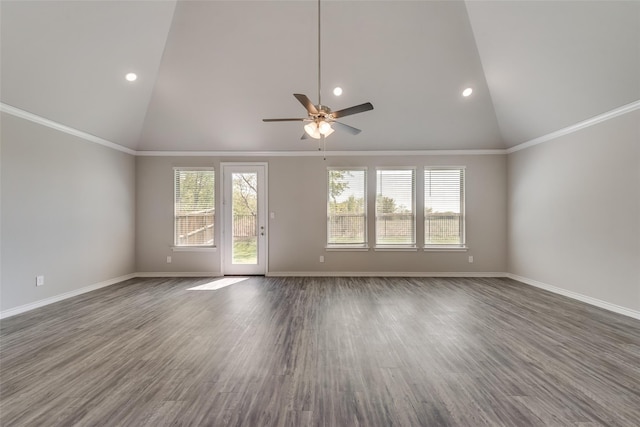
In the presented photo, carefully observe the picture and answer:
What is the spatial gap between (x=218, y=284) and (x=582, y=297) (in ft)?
20.2

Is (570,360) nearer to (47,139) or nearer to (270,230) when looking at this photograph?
(270,230)

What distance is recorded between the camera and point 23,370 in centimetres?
237

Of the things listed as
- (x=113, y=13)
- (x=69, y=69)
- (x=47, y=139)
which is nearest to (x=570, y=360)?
(x=113, y=13)

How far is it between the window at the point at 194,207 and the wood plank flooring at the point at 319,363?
189cm

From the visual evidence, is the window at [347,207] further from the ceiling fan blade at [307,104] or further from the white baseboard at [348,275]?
the ceiling fan blade at [307,104]

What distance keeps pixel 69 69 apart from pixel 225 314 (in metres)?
3.89

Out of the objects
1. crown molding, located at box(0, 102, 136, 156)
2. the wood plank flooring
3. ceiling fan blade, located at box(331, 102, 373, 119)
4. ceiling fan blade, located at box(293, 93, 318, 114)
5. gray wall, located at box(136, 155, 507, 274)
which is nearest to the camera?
the wood plank flooring

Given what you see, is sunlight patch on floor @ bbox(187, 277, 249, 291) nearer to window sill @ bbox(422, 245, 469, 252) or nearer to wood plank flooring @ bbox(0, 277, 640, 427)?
wood plank flooring @ bbox(0, 277, 640, 427)

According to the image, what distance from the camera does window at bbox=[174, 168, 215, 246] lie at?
598cm

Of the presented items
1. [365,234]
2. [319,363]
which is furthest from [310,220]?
[319,363]

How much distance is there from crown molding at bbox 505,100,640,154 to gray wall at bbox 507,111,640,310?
7 cm

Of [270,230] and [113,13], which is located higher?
[113,13]

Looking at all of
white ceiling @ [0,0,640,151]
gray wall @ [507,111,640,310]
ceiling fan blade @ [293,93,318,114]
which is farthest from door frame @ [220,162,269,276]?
gray wall @ [507,111,640,310]

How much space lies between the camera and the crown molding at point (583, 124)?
3604mm
